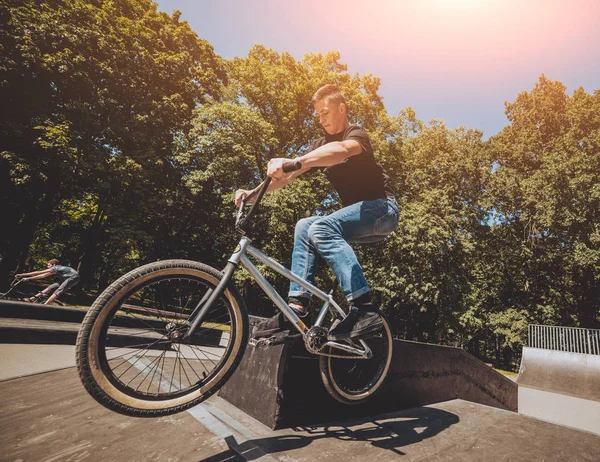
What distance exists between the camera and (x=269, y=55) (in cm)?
2027

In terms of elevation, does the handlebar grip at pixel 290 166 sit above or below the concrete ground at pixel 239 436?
above

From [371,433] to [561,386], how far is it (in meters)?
16.1

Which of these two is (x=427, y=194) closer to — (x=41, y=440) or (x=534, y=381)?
(x=534, y=381)

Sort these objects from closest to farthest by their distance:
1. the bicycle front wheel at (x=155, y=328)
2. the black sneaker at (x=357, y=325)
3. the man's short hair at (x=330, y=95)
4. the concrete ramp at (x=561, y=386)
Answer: the bicycle front wheel at (x=155, y=328) < the black sneaker at (x=357, y=325) < the man's short hair at (x=330, y=95) < the concrete ramp at (x=561, y=386)

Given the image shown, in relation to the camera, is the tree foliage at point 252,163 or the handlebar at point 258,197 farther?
the tree foliage at point 252,163

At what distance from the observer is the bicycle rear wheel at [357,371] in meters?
2.69

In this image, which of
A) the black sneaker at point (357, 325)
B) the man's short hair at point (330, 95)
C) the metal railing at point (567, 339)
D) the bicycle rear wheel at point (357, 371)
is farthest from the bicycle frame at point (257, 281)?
the metal railing at point (567, 339)

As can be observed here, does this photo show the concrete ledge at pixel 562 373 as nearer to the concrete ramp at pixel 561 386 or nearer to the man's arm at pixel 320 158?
the concrete ramp at pixel 561 386

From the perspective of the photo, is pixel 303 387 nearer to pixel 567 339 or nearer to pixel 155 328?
pixel 155 328

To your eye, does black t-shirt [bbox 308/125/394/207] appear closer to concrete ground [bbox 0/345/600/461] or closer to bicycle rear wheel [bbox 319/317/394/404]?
bicycle rear wheel [bbox 319/317/394/404]

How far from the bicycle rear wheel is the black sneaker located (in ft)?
1.10

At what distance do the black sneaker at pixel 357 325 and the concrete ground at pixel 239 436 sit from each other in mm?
759

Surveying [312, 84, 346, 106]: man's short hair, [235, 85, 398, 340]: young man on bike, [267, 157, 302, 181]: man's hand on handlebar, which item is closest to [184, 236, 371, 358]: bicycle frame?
[235, 85, 398, 340]: young man on bike

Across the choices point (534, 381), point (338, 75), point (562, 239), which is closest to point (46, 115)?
point (338, 75)
